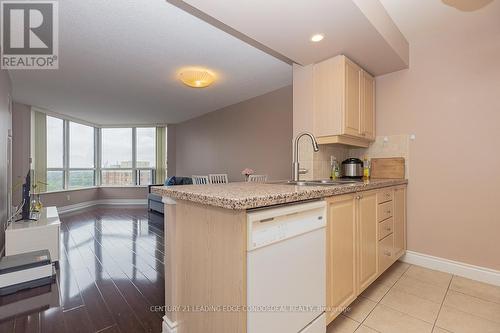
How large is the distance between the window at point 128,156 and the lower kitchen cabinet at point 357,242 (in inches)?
262

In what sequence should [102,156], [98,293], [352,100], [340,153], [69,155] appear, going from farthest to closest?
[102,156], [69,155], [340,153], [352,100], [98,293]

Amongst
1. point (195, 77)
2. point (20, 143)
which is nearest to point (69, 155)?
point (20, 143)

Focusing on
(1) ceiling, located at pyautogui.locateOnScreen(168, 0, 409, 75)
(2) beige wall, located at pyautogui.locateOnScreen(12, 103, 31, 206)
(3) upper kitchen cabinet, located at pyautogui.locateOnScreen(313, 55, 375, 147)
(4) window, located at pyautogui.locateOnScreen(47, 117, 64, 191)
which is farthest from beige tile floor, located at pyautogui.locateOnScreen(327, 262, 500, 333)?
(4) window, located at pyautogui.locateOnScreen(47, 117, 64, 191)

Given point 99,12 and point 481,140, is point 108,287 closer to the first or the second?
point 99,12

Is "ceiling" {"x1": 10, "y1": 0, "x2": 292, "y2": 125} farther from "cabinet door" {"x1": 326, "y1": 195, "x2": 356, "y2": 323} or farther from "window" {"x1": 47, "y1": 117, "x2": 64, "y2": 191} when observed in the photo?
"cabinet door" {"x1": 326, "y1": 195, "x2": 356, "y2": 323}

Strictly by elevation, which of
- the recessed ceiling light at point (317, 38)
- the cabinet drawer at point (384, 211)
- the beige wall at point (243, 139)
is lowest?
the cabinet drawer at point (384, 211)

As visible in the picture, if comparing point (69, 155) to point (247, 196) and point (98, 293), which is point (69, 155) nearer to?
point (98, 293)

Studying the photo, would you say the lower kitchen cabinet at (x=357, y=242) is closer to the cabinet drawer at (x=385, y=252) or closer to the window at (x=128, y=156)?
the cabinet drawer at (x=385, y=252)

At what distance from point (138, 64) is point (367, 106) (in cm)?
287

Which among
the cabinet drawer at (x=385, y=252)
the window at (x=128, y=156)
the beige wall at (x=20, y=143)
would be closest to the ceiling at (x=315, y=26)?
the cabinet drawer at (x=385, y=252)

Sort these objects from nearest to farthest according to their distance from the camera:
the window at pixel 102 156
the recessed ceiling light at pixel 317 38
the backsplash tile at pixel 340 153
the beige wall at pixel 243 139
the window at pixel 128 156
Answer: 1. the recessed ceiling light at pixel 317 38
2. the backsplash tile at pixel 340 153
3. the beige wall at pixel 243 139
4. the window at pixel 102 156
5. the window at pixel 128 156

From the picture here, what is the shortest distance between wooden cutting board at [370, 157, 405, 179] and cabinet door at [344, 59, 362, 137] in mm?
532

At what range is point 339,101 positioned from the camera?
7.51 ft

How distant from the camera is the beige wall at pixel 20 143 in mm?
4758
